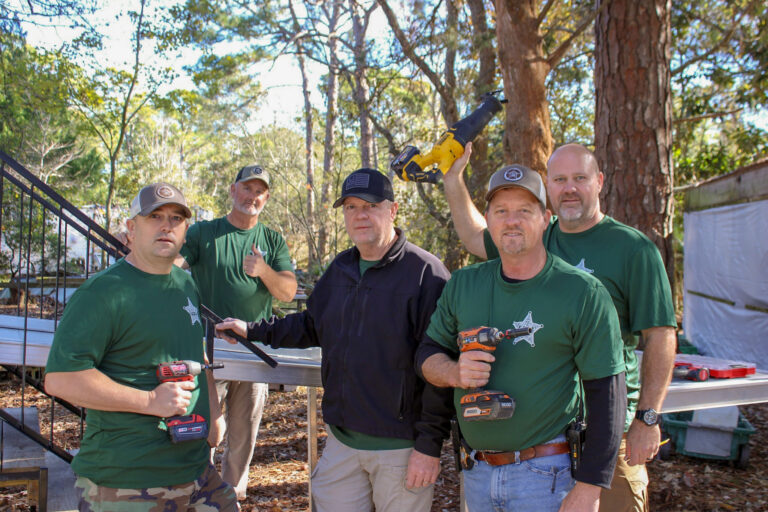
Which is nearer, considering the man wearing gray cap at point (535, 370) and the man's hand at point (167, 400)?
the man wearing gray cap at point (535, 370)

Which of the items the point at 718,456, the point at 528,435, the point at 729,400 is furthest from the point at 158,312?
the point at 718,456

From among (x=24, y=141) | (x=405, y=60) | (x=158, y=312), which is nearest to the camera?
(x=158, y=312)

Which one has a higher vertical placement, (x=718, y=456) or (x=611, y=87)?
(x=611, y=87)

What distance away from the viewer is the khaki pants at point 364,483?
8.64 feet

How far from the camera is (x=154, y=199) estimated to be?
2484mm

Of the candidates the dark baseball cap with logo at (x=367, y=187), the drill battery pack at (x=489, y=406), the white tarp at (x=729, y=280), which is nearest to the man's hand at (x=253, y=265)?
the dark baseball cap with logo at (x=367, y=187)

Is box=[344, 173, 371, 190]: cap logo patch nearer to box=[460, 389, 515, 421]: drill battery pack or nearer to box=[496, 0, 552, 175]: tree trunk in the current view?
box=[460, 389, 515, 421]: drill battery pack

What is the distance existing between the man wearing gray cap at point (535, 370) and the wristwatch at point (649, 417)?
1.35ft

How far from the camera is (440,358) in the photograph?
2299 mm

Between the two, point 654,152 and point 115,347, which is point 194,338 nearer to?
point 115,347

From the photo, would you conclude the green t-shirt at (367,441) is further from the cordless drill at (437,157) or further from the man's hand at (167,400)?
the man's hand at (167,400)

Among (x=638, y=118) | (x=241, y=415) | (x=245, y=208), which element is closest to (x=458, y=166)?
(x=245, y=208)

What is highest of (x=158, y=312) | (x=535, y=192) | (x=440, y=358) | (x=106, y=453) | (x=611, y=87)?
(x=611, y=87)

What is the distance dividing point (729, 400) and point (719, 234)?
24.8ft
